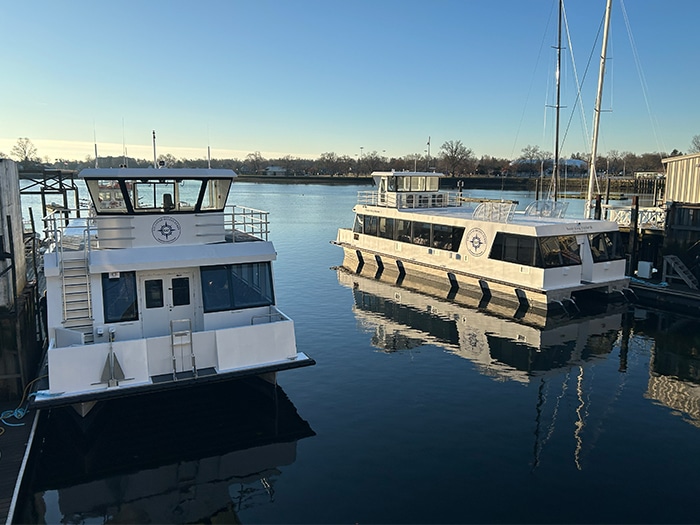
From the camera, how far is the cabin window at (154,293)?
40.1 ft

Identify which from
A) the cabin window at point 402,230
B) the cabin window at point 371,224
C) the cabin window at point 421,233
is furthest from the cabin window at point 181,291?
the cabin window at point 371,224

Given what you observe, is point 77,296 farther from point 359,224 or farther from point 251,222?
point 359,224

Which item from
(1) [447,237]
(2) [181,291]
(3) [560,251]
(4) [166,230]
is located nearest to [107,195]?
(4) [166,230]

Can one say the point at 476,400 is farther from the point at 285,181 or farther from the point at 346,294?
the point at 285,181

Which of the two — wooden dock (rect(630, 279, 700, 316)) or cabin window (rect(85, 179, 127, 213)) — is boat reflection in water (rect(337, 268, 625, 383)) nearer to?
wooden dock (rect(630, 279, 700, 316))

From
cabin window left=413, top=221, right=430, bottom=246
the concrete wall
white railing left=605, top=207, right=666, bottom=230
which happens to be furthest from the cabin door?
white railing left=605, top=207, right=666, bottom=230

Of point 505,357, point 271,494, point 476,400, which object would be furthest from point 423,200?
point 271,494

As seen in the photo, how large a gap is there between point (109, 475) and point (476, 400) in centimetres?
875

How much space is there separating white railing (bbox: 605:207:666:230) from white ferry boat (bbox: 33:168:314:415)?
22.7 meters

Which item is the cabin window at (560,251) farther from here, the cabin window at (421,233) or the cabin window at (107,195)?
the cabin window at (107,195)

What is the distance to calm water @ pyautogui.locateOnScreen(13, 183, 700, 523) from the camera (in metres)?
9.30

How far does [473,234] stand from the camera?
2552 cm

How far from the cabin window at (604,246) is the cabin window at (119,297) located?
63.8ft

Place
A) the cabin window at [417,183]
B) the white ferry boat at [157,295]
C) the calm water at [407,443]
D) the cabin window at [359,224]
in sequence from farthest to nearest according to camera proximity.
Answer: the cabin window at [359,224] < the cabin window at [417,183] < the white ferry boat at [157,295] < the calm water at [407,443]
